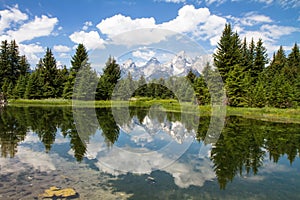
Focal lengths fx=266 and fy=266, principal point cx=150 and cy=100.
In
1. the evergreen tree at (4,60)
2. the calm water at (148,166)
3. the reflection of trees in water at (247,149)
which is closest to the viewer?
the calm water at (148,166)

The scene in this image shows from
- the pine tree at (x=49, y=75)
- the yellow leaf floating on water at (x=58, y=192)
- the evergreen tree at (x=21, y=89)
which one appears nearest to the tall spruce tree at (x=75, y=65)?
the pine tree at (x=49, y=75)

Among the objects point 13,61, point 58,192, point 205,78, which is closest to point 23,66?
point 13,61

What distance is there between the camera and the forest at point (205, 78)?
2911 centimetres

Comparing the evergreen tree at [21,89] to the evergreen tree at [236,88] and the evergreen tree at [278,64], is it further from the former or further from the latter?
the evergreen tree at [278,64]

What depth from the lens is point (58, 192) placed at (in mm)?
5723

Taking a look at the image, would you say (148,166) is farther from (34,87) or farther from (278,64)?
(278,64)

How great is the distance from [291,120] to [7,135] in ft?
63.9

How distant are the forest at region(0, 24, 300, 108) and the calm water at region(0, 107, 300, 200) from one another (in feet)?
51.6

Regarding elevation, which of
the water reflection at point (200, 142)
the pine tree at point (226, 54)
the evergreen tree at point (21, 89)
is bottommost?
the water reflection at point (200, 142)

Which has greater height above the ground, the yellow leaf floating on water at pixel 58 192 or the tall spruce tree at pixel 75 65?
the tall spruce tree at pixel 75 65

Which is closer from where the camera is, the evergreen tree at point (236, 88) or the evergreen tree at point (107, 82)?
the evergreen tree at point (236, 88)

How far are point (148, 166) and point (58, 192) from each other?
3329 millimetres

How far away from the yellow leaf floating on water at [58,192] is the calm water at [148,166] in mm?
160

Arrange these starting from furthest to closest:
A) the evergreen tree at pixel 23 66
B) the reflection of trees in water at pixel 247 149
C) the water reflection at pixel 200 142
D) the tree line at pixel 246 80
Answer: the evergreen tree at pixel 23 66, the tree line at pixel 246 80, the reflection of trees in water at pixel 247 149, the water reflection at pixel 200 142
